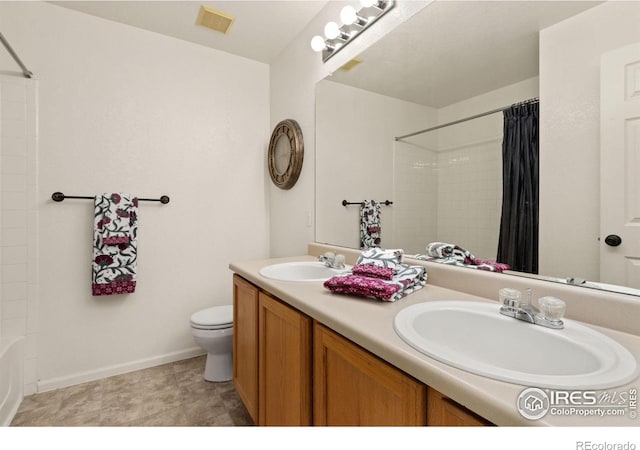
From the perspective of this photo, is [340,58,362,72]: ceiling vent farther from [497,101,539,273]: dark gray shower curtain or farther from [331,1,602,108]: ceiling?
[497,101,539,273]: dark gray shower curtain

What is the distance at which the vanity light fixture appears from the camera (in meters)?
1.46

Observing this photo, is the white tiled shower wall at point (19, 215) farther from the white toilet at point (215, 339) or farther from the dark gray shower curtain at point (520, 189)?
the dark gray shower curtain at point (520, 189)

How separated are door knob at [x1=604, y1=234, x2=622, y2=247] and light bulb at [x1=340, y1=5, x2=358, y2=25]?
1.46 meters

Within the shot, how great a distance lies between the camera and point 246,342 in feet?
4.81

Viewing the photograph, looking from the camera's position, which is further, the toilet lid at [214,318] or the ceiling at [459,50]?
the toilet lid at [214,318]

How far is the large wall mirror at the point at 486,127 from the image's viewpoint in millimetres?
778

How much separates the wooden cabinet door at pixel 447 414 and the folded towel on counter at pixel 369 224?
989 millimetres

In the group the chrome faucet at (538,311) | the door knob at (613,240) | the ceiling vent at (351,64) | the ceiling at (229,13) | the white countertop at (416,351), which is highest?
the ceiling at (229,13)

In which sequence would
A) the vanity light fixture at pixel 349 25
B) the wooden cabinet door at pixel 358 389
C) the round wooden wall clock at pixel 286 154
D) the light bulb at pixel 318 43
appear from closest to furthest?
the wooden cabinet door at pixel 358 389, the vanity light fixture at pixel 349 25, the light bulb at pixel 318 43, the round wooden wall clock at pixel 286 154

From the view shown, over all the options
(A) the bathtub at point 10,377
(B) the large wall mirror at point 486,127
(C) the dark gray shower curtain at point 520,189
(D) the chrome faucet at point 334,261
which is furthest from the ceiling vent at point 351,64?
(A) the bathtub at point 10,377

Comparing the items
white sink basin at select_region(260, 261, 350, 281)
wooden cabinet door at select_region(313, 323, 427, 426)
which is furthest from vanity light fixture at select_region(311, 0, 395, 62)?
wooden cabinet door at select_region(313, 323, 427, 426)

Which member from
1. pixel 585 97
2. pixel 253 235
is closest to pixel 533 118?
pixel 585 97

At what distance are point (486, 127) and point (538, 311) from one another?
0.64 metres

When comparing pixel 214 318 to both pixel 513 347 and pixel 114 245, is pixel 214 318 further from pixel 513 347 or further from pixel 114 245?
Result: pixel 513 347
